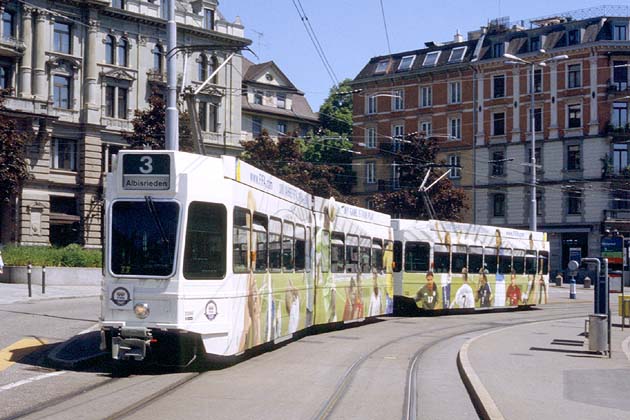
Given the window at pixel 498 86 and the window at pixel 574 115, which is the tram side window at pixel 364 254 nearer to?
the window at pixel 574 115

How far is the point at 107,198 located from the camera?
12930mm

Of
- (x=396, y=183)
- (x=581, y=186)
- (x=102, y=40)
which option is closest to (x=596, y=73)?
(x=581, y=186)

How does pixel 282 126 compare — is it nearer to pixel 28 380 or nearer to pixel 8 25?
pixel 8 25

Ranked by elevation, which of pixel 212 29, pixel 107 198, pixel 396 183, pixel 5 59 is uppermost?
pixel 212 29

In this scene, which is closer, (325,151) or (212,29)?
(212,29)

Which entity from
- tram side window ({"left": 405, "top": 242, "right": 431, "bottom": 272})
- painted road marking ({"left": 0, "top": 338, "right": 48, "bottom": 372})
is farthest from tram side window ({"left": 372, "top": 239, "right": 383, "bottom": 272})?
painted road marking ({"left": 0, "top": 338, "right": 48, "bottom": 372})

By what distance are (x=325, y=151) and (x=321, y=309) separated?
5763 cm

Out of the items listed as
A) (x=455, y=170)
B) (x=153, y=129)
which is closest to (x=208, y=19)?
(x=153, y=129)

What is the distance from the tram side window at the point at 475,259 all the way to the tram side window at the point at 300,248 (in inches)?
523

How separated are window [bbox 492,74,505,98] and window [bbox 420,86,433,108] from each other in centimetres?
501

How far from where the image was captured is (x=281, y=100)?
254ft

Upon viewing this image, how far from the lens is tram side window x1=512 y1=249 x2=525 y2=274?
32.8 m

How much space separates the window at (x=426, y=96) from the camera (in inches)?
2724

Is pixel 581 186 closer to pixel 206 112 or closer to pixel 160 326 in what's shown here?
pixel 206 112
